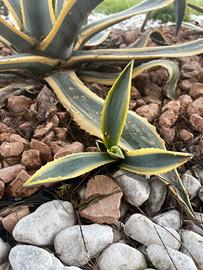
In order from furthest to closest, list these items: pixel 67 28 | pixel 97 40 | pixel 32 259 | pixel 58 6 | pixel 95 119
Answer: pixel 97 40, pixel 58 6, pixel 67 28, pixel 95 119, pixel 32 259

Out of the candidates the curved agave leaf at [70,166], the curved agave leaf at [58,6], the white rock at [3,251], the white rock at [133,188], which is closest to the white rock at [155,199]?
the white rock at [133,188]

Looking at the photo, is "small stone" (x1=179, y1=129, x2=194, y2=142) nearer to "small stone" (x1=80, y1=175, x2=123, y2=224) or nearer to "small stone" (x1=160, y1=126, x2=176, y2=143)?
"small stone" (x1=160, y1=126, x2=176, y2=143)

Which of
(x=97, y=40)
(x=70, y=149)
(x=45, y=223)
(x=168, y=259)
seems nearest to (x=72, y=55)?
(x=97, y=40)

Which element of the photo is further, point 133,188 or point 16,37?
point 16,37

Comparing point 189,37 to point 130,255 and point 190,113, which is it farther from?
point 130,255

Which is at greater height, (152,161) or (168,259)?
(152,161)

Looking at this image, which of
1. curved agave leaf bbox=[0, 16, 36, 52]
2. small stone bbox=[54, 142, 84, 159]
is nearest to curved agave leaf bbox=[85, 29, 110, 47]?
curved agave leaf bbox=[0, 16, 36, 52]

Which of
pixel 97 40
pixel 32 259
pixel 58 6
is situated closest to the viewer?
pixel 32 259

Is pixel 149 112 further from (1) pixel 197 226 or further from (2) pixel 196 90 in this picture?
(1) pixel 197 226
